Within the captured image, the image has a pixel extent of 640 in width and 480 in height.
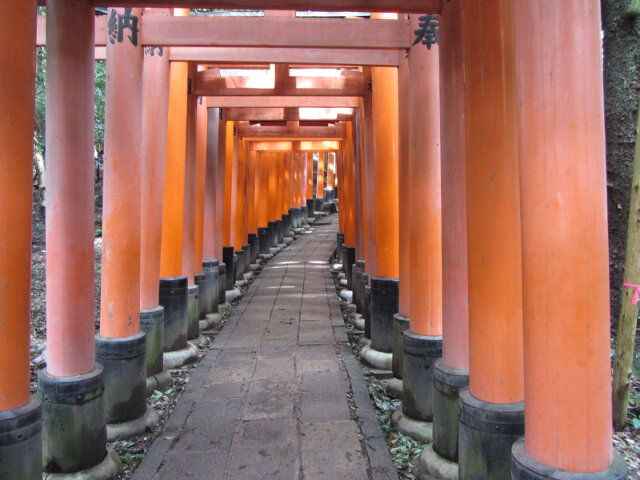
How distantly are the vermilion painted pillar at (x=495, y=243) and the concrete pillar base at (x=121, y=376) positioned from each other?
2.67 meters

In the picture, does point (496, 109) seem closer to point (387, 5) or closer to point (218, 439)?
point (387, 5)

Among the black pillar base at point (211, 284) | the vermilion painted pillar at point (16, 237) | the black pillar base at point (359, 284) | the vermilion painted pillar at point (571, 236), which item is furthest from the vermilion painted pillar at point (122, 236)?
the black pillar base at point (359, 284)

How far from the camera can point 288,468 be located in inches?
138

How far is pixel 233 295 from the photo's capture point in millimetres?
10070

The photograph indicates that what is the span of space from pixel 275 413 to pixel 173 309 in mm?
2149

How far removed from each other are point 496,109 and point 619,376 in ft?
7.43

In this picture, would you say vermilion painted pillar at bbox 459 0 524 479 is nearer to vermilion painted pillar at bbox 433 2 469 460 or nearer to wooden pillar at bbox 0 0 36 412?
vermilion painted pillar at bbox 433 2 469 460

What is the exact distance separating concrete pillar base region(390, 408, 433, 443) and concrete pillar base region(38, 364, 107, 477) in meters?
2.17

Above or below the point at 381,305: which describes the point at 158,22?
above

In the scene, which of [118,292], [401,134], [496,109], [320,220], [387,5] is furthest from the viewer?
[320,220]

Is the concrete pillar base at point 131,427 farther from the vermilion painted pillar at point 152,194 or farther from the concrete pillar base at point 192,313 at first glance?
the concrete pillar base at point 192,313

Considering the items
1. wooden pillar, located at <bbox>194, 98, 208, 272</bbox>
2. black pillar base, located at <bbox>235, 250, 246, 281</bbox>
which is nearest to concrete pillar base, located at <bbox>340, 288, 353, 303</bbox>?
black pillar base, located at <bbox>235, 250, 246, 281</bbox>

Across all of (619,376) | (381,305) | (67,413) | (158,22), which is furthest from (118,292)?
(619,376)

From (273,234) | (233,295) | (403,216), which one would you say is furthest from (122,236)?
(273,234)
